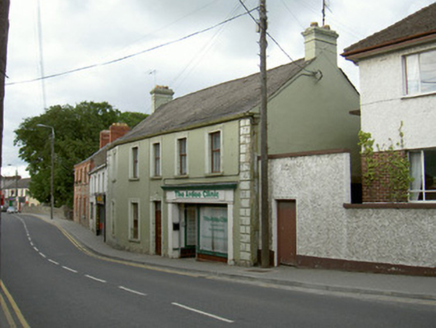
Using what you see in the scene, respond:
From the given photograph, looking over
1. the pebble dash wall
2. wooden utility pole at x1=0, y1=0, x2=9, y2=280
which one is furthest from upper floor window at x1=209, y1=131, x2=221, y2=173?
wooden utility pole at x1=0, y1=0, x2=9, y2=280

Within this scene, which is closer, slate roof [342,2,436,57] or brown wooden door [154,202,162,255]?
slate roof [342,2,436,57]

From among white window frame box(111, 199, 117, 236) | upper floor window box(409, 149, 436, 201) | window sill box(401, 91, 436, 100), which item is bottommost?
white window frame box(111, 199, 117, 236)

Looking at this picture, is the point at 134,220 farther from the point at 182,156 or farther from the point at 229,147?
the point at 229,147

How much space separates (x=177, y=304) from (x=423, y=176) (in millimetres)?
8756

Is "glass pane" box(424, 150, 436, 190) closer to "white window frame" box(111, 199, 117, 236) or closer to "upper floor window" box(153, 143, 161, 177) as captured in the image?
"upper floor window" box(153, 143, 161, 177)

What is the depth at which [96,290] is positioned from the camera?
13.1 metres

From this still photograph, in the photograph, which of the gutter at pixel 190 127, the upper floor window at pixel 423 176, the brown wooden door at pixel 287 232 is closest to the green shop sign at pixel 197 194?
the gutter at pixel 190 127

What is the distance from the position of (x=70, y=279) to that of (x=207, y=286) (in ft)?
16.9

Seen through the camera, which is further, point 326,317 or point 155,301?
point 155,301

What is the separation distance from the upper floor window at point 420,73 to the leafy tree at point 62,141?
162 feet

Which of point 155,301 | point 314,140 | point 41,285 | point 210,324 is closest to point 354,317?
point 210,324

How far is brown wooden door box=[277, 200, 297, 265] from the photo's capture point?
16734 mm

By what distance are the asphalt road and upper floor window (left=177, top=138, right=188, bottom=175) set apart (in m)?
6.79

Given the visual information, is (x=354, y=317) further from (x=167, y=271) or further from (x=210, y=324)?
(x=167, y=271)
